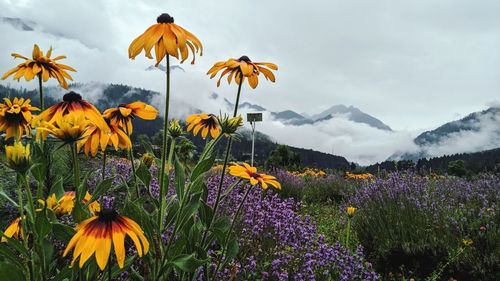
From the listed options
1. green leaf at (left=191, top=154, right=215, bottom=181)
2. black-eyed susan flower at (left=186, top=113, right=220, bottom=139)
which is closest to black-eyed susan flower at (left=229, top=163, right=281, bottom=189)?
green leaf at (left=191, top=154, right=215, bottom=181)

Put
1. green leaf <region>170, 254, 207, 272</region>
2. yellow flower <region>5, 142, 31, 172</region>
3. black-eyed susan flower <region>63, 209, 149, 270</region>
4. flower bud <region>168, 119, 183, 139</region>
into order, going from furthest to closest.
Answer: flower bud <region>168, 119, 183, 139</region>, green leaf <region>170, 254, 207, 272</region>, yellow flower <region>5, 142, 31, 172</region>, black-eyed susan flower <region>63, 209, 149, 270</region>

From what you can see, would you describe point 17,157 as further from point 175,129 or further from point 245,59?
point 245,59

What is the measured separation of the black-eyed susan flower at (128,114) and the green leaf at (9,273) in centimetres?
64

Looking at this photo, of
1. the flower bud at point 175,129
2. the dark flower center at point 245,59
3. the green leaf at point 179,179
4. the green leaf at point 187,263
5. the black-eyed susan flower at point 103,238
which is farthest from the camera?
the flower bud at point 175,129

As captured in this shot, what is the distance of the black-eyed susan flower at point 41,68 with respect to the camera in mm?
1644

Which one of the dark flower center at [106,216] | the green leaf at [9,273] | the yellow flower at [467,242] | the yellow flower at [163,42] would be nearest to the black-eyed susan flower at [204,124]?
the yellow flower at [163,42]

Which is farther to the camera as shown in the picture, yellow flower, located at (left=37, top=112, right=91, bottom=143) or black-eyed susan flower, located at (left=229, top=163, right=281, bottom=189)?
black-eyed susan flower, located at (left=229, top=163, right=281, bottom=189)

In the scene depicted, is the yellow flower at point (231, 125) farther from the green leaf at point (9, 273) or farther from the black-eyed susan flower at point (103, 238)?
the green leaf at point (9, 273)

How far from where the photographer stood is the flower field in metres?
1.29

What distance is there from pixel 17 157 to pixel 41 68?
A: 2.08 feet

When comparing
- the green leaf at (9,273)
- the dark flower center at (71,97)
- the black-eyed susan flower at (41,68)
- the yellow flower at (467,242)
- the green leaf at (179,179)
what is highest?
the black-eyed susan flower at (41,68)

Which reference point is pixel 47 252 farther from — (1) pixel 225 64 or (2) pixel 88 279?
(1) pixel 225 64

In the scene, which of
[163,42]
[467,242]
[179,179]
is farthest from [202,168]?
[467,242]

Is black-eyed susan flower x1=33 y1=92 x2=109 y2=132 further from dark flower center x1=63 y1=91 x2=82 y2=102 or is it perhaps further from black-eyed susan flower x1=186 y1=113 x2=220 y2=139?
black-eyed susan flower x1=186 y1=113 x2=220 y2=139
